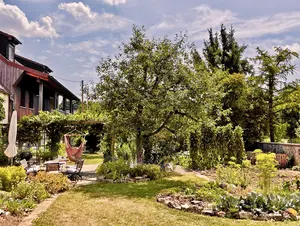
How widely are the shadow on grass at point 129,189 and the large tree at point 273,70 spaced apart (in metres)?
13.8

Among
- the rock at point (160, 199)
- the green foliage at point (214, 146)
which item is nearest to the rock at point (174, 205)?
the rock at point (160, 199)

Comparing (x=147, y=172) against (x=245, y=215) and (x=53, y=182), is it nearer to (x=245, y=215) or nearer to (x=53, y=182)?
(x=53, y=182)

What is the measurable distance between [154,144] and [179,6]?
7.74m

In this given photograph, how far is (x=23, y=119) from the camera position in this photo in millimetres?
16812

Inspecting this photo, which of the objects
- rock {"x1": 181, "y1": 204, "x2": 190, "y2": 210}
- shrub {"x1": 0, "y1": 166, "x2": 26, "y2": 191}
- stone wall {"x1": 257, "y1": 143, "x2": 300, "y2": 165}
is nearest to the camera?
rock {"x1": 181, "y1": 204, "x2": 190, "y2": 210}

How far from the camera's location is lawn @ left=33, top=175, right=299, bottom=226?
6193mm

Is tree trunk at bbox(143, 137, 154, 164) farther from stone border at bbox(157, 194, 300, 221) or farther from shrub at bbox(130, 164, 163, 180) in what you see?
stone border at bbox(157, 194, 300, 221)

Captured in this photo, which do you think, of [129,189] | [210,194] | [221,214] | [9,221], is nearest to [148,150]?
[129,189]

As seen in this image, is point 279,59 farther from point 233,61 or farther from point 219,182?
point 219,182

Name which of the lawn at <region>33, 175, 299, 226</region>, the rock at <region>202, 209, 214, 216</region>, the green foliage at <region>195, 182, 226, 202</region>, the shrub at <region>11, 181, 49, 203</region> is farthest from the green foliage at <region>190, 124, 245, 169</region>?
the shrub at <region>11, 181, 49, 203</region>

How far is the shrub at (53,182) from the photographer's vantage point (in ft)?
29.4

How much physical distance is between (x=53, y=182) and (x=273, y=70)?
17.5 meters

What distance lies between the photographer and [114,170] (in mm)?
11758

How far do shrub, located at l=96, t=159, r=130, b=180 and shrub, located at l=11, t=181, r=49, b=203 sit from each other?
3656 millimetres
